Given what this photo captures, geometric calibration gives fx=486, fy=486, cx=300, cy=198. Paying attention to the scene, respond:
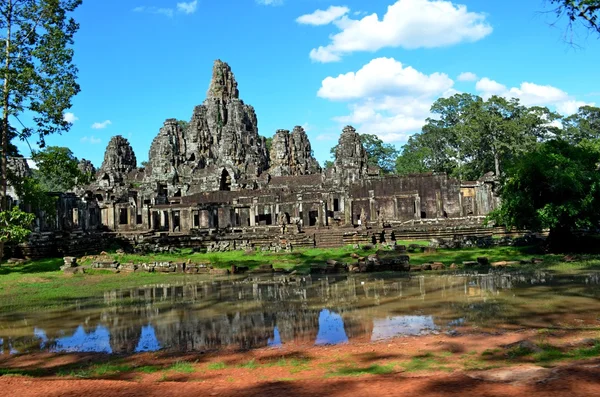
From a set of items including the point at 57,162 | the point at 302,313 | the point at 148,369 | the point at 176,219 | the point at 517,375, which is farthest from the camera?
the point at 176,219

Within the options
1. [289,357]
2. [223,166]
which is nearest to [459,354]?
[289,357]

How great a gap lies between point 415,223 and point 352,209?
7911mm

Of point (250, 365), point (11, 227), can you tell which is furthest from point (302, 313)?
point (11, 227)

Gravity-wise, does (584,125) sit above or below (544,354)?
above

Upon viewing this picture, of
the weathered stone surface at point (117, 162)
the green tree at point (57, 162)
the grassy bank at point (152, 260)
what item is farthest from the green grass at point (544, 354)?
the weathered stone surface at point (117, 162)

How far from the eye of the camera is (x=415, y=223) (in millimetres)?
34000

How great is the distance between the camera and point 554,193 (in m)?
20.0

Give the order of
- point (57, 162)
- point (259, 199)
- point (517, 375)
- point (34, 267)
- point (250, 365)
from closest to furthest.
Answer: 1. point (517, 375)
2. point (250, 365)
3. point (57, 162)
4. point (34, 267)
5. point (259, 199)

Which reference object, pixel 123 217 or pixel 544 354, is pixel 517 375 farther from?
pixel 123 217

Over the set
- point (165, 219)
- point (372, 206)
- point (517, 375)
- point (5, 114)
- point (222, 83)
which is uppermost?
point (222, 83)

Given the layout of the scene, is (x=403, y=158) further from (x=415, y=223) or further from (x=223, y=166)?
(x=415, y=223)

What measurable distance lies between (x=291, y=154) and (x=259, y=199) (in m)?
26.7

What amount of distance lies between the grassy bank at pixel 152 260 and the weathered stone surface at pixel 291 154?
4042 cm

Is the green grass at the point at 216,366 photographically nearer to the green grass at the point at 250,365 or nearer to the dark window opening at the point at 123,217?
the green grass at the point at 250,365
